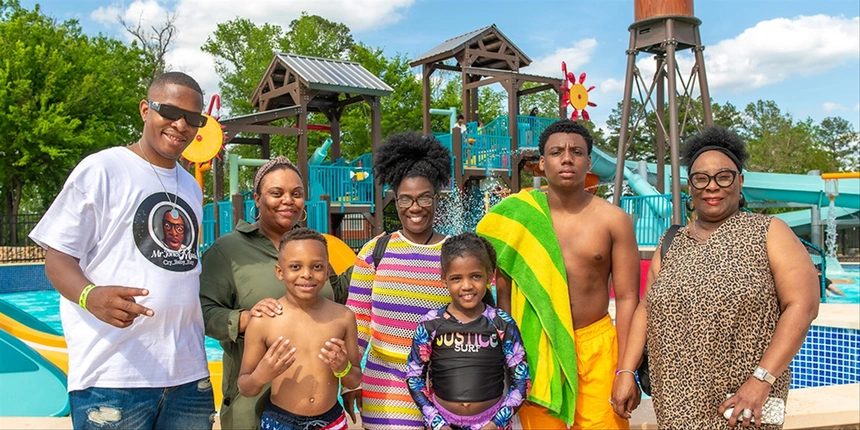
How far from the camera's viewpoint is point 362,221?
19.3m

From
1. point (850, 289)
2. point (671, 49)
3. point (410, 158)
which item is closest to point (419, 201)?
point (410, 158)

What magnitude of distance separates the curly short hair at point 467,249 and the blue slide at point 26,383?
5311mm

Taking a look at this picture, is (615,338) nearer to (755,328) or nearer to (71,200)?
(755,328)

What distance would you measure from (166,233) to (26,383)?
532 centimetres

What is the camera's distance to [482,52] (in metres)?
19.1

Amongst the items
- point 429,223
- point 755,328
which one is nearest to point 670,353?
point 755,328

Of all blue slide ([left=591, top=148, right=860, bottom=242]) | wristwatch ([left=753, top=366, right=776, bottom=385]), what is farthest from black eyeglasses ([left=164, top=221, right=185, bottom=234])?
blue slide ([left=591, top=148, right=860, bottom=242])

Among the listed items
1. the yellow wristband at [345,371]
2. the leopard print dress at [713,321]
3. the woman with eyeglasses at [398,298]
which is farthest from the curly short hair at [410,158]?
the leopard print dress at [713,321]

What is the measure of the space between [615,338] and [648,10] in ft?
27.5

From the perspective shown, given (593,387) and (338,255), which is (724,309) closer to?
(593,387)

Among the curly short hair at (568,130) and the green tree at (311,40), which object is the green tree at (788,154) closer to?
the green tree at (311,40)

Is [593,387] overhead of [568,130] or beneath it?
beneath

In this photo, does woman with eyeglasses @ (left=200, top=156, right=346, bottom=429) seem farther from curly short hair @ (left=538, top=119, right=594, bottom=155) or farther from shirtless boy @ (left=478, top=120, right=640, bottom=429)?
curly short hair @ (left=538, top=119, right=594, bottom=155)

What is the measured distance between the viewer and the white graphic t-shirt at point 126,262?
220 cm
